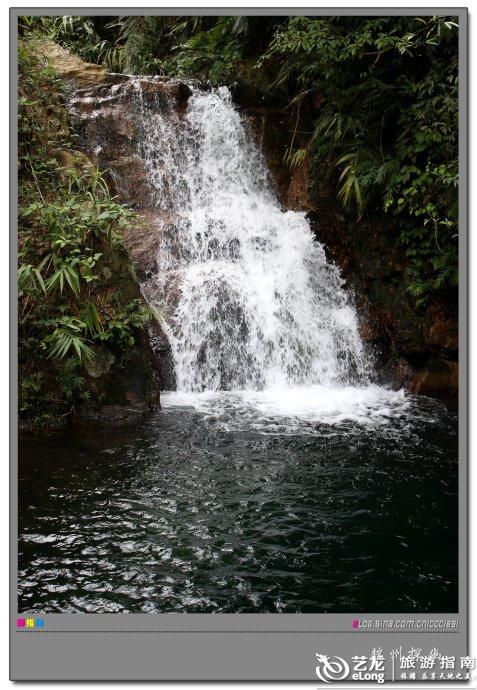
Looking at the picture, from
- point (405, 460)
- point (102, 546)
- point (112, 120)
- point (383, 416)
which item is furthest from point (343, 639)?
point (112, 120)

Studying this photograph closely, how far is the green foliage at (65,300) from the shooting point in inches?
220

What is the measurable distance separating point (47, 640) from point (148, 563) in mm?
1168

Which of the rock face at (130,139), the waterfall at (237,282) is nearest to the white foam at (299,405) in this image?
the waterfall at (237,282)

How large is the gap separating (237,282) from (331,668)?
6441mm

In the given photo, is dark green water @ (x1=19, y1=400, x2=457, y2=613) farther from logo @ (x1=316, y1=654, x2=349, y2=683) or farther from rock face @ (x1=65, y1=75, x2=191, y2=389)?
rock face @ (x1=65, y1=75, x2=191, y2=389)

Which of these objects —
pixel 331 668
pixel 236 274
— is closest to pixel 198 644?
pixel 331 668

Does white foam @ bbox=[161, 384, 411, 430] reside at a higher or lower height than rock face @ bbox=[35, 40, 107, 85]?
lower

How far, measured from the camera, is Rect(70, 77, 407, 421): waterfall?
742 centimetres

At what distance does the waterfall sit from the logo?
164 inches

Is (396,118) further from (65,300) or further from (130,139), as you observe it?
(65,300)

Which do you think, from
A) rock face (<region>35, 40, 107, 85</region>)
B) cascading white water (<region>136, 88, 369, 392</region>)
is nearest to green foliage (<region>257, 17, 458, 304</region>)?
cascading white water (<region>136, 88, 369, 392</region>)

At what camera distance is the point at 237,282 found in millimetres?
8141

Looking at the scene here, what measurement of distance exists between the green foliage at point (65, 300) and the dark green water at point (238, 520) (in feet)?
1.89
